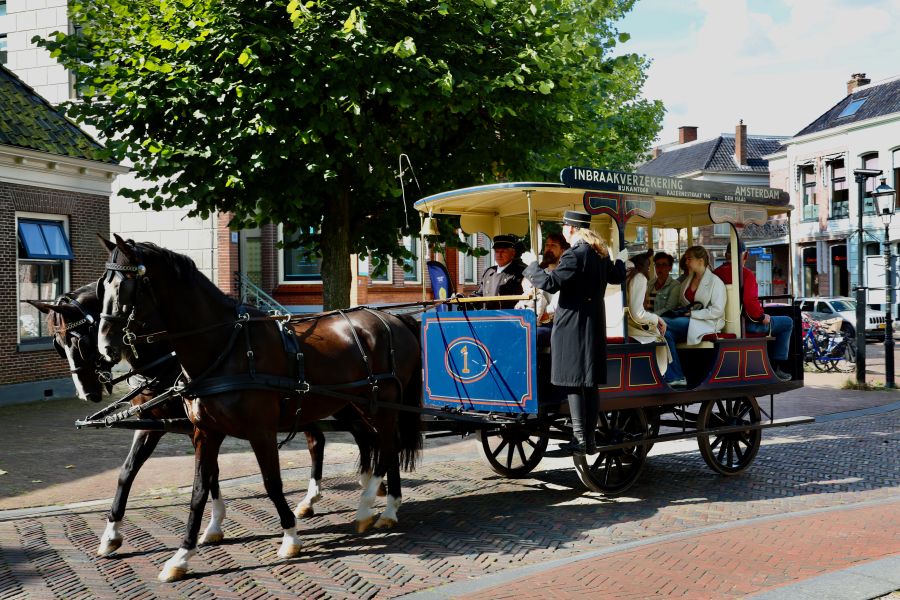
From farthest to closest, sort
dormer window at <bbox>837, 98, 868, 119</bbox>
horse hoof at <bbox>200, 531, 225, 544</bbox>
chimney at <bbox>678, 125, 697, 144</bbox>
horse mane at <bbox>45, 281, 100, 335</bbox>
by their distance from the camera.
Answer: chimney at <bbox>678, 125, 697, 144</bbox>, dormer window at <bbox>837, 98, 868, 119</bbox>, horse hoof at <bbox>200, 531, 225, 544</bbox>, horse mane at <bbox>45, 281, 100, 335</bbox>

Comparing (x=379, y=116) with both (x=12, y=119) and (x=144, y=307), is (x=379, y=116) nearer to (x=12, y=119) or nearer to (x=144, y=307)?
(x=144, y=307)

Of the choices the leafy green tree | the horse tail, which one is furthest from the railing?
the horse tail

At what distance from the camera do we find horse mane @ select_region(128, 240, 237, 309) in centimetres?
525

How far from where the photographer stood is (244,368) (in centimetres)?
554

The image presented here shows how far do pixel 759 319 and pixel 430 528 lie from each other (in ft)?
13.3

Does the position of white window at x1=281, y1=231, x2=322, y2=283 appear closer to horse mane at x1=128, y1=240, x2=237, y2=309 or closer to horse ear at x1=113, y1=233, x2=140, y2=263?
horse mane at x1=128, y1=240, x2=237, y2=309

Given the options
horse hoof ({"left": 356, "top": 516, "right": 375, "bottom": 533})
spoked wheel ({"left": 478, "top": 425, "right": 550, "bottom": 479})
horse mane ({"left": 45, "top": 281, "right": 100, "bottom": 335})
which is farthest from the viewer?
spoked wheel ({"left": 478, "top": 425, "right": 550, "bottom": 479})

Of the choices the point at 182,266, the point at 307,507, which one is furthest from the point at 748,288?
the point at 182,266

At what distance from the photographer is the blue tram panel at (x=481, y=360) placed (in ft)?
21.3

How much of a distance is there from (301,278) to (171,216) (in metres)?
3.90

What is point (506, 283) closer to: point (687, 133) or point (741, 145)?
point (741, 145)

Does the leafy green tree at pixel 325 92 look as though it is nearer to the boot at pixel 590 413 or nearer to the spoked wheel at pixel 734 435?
the boot at pixel 590 413

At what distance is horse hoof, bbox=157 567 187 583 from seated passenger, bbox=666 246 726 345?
15.8ft

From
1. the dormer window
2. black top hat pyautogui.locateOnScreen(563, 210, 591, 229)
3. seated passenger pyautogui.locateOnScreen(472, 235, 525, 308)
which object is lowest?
seated passenger pyautogui.locateOnScreen(472, 235, 525, 308)
